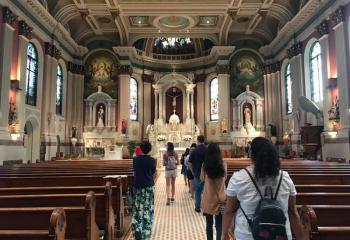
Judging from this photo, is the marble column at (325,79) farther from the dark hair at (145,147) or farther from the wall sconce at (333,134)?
the dark hair at (145,147)

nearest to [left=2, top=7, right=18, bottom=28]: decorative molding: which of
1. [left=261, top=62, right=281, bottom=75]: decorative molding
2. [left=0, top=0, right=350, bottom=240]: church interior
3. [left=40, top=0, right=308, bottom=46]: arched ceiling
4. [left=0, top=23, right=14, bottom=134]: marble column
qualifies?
[left=0, top=0, right=350, bottom=240]: church interior

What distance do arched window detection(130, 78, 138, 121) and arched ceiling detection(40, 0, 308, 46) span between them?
3.41m

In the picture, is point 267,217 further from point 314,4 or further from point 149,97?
point 149,97

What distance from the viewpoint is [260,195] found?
216 centimetres

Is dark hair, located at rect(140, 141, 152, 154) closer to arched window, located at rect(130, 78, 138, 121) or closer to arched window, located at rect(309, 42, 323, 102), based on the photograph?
arched window, located at rect(309, 42, 323, 102)

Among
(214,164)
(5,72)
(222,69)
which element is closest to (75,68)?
(5,72)

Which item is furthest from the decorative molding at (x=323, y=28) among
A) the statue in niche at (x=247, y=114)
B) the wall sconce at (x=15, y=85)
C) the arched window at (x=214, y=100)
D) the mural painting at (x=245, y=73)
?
the wall sconce at (x=15, y=85)

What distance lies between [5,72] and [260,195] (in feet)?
45.4

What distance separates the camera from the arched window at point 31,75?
650 inches

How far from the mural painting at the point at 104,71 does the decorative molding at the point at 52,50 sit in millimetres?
4355

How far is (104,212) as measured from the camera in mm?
4105

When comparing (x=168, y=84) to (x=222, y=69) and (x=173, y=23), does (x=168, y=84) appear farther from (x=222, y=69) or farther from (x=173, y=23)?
(x=173, y=23)

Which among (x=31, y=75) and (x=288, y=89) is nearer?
(x=31, y=75)

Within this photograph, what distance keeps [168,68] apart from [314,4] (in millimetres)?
13685
